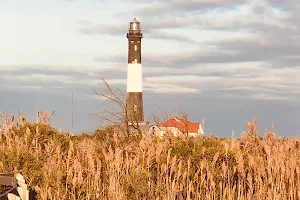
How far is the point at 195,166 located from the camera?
31.6 ft

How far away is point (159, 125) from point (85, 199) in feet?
19.3

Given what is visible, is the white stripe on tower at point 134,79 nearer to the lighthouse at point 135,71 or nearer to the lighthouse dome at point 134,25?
the lighthouse at point 135,71

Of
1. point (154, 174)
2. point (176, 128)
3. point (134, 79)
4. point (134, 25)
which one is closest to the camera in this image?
point (154, 174)

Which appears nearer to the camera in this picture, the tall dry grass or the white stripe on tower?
Result: the tall dry grass

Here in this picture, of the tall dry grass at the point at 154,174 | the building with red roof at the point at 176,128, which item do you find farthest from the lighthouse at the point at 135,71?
the tall dry grass at the point at 154,174

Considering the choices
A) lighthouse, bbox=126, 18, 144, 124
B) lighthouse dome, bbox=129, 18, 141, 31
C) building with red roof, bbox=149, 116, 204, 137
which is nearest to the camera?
building with red roof, bbox=149, 116, 204, 137

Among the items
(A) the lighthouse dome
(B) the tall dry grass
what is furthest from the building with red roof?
(A) the lighthouse dome

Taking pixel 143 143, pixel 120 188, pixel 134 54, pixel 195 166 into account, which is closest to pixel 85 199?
pixel 120 188

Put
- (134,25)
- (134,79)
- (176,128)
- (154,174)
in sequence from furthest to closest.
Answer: (134,25) < (134,79) < (176,128) < (154,174)

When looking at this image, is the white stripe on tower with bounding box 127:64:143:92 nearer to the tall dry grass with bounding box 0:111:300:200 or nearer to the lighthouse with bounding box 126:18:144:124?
the lighthouse with bounding box 126:18:144:124

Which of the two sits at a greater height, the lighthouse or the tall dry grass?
the lighthouse

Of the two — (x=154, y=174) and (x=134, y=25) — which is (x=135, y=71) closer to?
(x=134, y=25)

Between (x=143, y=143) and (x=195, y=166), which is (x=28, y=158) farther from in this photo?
(x=195, y=166)

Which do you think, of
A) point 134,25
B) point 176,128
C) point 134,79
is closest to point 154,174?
point 176,128
